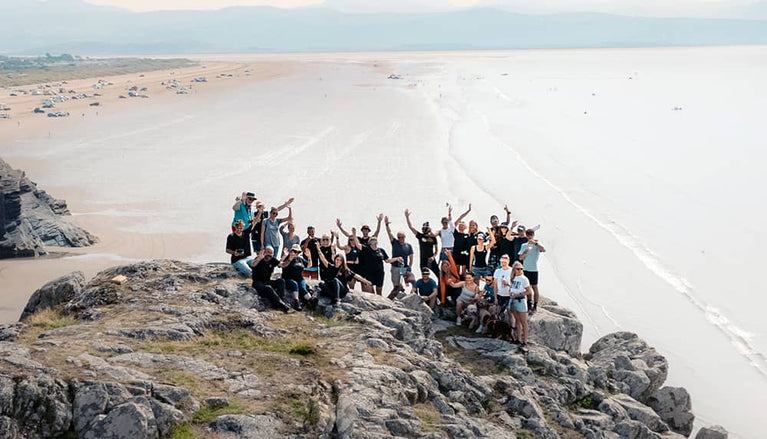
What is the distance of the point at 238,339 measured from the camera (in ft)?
39.9

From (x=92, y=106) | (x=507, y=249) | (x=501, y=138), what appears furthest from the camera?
(x=92, y=106)

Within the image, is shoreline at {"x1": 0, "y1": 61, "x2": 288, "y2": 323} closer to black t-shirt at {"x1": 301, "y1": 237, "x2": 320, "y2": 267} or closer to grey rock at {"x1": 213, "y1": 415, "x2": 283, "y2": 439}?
black t-shirt at {"x1": 301, "y1": 237, "x2": 320, "y2": 267}

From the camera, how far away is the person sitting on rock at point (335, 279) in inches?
548

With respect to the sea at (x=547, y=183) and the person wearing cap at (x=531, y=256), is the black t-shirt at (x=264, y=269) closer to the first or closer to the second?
the person wearing cap at (x=531, y=256)

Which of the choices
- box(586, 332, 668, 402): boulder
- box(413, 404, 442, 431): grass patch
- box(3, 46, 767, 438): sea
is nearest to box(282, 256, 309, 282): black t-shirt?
box(413, 404, 442, 431): grass patch

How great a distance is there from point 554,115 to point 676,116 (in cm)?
919

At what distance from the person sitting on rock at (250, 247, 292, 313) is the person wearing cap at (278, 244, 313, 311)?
140 mm

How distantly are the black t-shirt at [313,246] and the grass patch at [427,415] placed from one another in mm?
4935

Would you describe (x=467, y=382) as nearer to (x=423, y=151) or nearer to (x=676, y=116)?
(x=423, y=151)

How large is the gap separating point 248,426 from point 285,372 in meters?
1.50

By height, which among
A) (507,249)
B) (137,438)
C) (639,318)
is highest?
(507,249)

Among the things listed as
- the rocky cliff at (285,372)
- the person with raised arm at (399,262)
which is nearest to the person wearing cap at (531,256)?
the rocky cliff at (285,372)

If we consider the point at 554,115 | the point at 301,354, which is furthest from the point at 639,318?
the point at 554,115

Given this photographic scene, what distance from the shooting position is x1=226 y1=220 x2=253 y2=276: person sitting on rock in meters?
14.5
